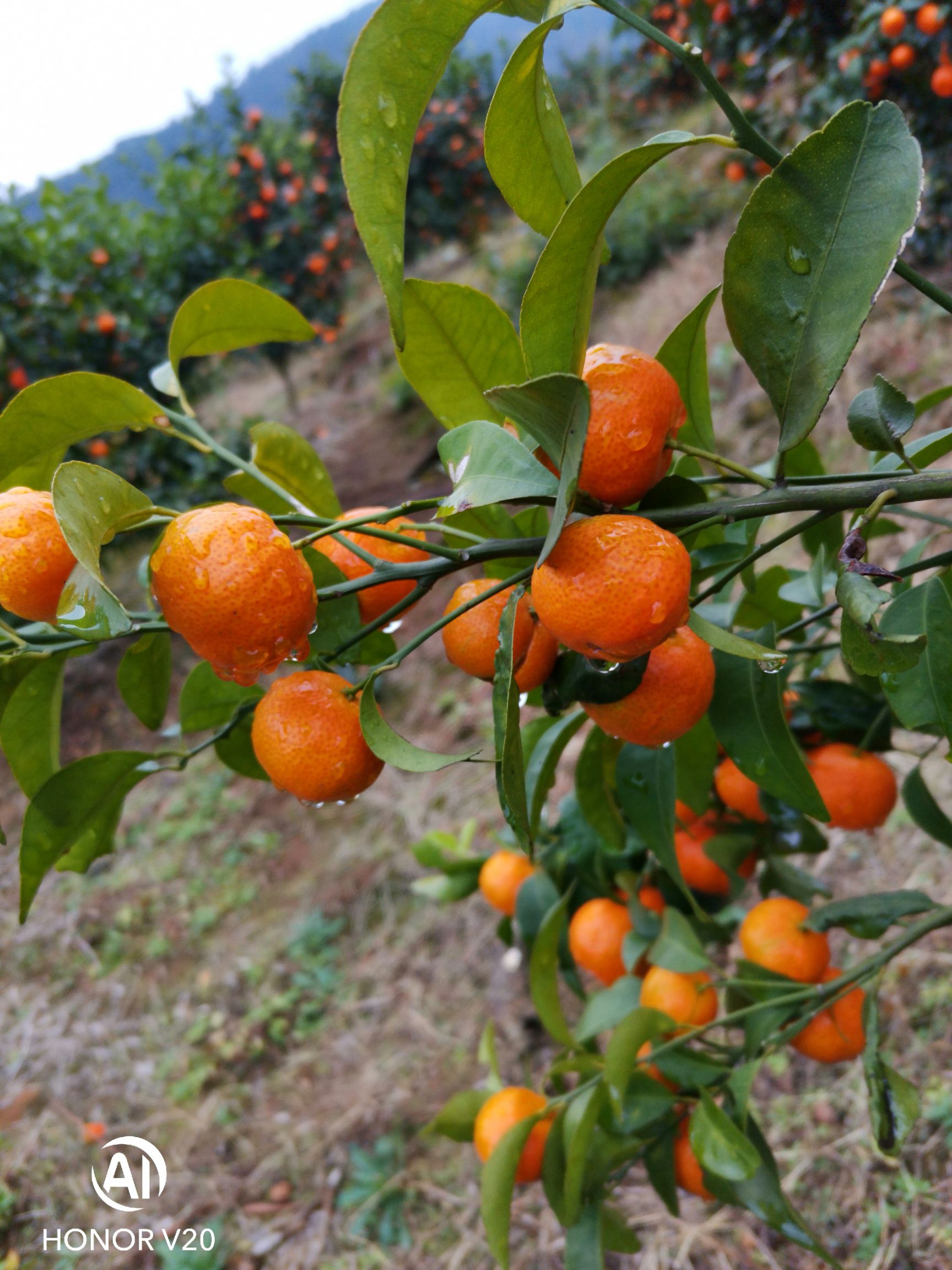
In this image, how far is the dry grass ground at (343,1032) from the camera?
123 cm

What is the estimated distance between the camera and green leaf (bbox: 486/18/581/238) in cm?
42

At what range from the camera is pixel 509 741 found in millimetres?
380

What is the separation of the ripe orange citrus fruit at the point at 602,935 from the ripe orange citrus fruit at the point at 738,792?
0.16m

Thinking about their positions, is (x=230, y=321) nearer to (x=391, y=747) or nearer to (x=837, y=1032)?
(x=391, y=747)

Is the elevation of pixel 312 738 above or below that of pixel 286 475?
below

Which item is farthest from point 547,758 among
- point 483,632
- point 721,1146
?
point 721,1146

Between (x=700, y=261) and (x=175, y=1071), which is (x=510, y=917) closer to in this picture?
(x=175, y=1071)

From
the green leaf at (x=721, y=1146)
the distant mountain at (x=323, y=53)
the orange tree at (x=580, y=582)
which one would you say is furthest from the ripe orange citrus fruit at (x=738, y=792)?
the distant mountain at (x=323, y=53)

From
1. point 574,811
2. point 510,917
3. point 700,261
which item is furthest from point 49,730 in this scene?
point 700,261

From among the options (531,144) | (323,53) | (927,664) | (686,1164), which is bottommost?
(686,1164)

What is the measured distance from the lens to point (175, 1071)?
191cm

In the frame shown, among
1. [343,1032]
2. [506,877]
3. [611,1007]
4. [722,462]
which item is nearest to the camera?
[722,462]

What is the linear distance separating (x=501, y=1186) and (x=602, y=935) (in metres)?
0.25

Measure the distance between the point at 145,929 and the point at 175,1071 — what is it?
0.51 metres
